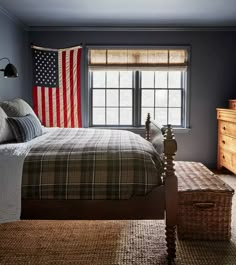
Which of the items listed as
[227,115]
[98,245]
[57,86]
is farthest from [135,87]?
[98,245]

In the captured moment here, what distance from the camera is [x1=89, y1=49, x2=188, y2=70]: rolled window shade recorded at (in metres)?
5.48

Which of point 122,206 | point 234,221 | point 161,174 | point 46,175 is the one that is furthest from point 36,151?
point 234,221

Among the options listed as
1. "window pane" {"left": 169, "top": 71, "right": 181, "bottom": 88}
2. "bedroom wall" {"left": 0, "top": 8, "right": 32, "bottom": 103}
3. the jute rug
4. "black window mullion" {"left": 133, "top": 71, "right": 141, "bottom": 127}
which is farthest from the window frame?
the jute rug

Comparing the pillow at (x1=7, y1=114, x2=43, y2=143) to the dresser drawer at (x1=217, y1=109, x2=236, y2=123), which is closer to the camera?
the pillow at (x1=7, y1=114, x2=43, y2=143)

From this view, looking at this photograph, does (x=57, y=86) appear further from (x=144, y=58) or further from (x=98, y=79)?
(x=144, y=58)

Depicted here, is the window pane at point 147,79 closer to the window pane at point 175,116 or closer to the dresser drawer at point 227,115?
the window pane at point 175,116

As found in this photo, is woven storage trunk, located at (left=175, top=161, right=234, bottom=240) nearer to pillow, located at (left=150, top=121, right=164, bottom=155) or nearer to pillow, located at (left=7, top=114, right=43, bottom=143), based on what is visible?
pillow, located at (left=150, top=121, right=164, bottom=155)

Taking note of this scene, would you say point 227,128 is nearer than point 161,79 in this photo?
Yes

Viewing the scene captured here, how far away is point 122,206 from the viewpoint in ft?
7.49

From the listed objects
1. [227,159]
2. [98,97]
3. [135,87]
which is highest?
[135,87]

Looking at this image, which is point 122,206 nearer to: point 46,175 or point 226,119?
point 46,175

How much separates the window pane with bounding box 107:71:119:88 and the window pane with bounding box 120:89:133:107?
16 cm

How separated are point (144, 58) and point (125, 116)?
39.0 inches

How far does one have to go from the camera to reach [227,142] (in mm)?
5004
